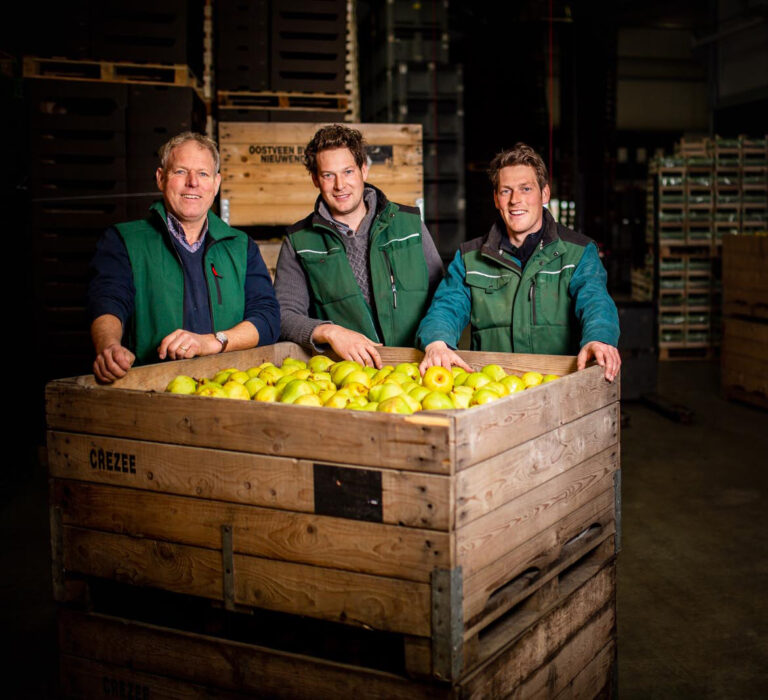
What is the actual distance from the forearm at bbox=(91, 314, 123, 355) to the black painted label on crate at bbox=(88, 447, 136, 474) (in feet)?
1.37

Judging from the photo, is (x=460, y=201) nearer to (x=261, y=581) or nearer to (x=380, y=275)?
(x=380, y=275)

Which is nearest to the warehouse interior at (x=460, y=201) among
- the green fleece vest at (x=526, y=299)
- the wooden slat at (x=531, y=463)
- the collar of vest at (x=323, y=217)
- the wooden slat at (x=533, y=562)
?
the wooden slat at (x=533, y=562)

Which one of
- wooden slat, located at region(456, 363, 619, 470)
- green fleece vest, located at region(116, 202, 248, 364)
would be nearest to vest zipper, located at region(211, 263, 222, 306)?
green fleece vest, located at region(116, 202, 248, 364)

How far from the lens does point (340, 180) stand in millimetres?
3373

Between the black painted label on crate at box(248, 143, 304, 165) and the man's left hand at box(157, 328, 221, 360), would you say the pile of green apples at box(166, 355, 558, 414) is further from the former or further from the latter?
the black painted label on crate at box(248, 143, 304, 165)

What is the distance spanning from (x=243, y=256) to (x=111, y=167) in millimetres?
3279

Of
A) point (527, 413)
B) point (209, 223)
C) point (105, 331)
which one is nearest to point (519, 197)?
point (209, 223)

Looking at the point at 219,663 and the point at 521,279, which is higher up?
the point at 521,279

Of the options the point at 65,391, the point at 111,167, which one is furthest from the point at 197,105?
the point at 65,391

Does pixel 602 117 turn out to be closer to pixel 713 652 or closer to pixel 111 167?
pixel 111 167

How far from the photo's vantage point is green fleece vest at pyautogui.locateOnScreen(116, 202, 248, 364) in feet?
10.3

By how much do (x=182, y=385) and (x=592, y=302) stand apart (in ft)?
5.08

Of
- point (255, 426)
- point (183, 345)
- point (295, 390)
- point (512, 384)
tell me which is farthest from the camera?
point (183, 345)

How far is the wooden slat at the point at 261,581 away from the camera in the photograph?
1.89 m
